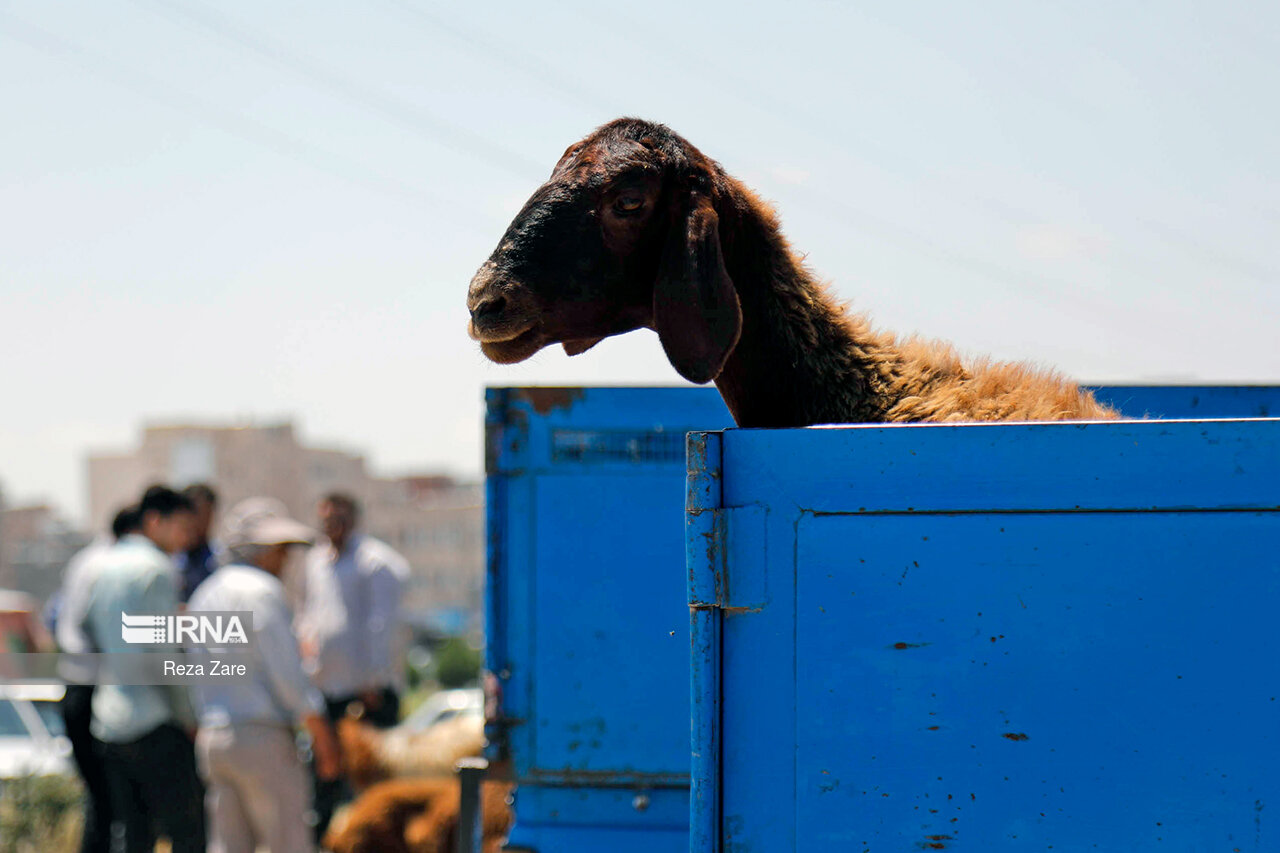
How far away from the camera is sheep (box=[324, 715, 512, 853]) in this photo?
6.33 meters

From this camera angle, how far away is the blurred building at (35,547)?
2813 inches

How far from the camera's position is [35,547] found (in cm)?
7738

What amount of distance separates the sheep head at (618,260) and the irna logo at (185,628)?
3.45 meters

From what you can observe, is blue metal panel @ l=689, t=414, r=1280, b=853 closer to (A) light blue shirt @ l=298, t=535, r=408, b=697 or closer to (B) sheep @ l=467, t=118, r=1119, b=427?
(B) sheep @ l=467, t=118, r=1119, b=427

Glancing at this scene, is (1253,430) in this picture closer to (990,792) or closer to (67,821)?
(990,792)

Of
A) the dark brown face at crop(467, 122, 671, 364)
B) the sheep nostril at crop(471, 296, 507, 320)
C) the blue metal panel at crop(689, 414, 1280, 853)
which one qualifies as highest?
the dark brown face at crop(467, 122, 671, 364)

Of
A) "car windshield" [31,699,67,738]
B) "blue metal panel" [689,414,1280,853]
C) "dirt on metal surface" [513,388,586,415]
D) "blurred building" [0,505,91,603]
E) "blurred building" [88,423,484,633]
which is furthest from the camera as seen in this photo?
"blurred building" [88,423,484,633]

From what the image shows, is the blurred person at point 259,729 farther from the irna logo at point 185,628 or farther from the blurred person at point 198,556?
the blurred person at point 198,556

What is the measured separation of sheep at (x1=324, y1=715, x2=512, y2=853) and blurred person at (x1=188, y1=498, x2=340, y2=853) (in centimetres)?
30

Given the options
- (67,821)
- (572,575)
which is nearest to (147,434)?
(67,821)

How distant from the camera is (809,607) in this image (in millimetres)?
2107

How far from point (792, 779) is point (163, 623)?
462cm

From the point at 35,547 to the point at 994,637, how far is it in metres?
84.0

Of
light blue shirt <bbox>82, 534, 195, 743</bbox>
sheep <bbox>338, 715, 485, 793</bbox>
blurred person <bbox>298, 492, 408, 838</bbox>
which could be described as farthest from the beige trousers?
blurred person <bbox>298, 492, 408, 838</bbox>
